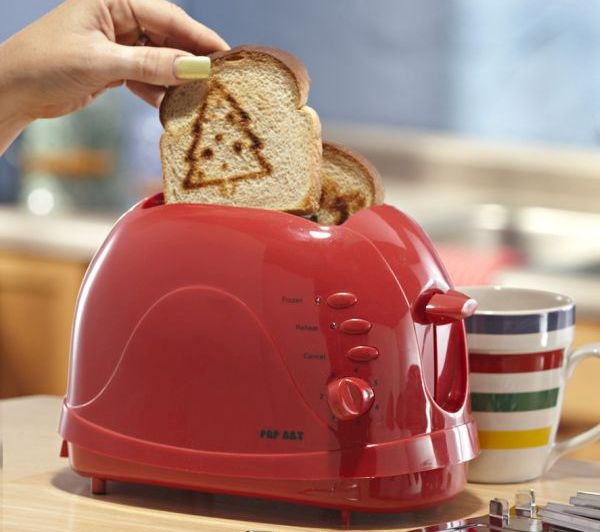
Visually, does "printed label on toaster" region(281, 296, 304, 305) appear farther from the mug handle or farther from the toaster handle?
the mug handle

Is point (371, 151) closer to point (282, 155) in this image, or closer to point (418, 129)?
point (418, 129)

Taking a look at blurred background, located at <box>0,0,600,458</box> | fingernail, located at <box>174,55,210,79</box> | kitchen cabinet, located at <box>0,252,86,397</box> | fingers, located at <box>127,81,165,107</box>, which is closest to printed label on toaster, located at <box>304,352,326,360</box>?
fingernail, located at <box>174,55,210,79</box>

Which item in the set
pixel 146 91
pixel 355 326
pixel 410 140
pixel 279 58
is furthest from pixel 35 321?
pixel 355 326

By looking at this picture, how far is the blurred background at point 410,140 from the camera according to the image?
99.2 inches

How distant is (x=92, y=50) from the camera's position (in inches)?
38.0

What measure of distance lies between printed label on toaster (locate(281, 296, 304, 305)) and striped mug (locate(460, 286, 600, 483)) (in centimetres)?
18

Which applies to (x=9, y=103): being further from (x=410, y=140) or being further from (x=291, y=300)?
(x=410, y=140)

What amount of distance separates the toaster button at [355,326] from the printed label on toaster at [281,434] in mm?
80

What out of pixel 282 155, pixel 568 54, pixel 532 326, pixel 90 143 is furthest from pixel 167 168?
pixel 90 143

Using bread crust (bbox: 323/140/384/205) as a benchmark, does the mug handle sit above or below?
below

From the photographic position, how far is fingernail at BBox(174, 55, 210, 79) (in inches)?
36.5

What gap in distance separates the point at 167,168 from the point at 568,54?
1.81 meters

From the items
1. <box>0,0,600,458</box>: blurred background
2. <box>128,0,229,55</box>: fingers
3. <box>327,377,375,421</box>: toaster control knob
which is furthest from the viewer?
<box>0,0,600,458</box>: blurred background

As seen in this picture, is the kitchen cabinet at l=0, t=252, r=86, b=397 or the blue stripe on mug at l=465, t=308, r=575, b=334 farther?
the kitchen cabinet at l=0, t=252, r=86, b=397
